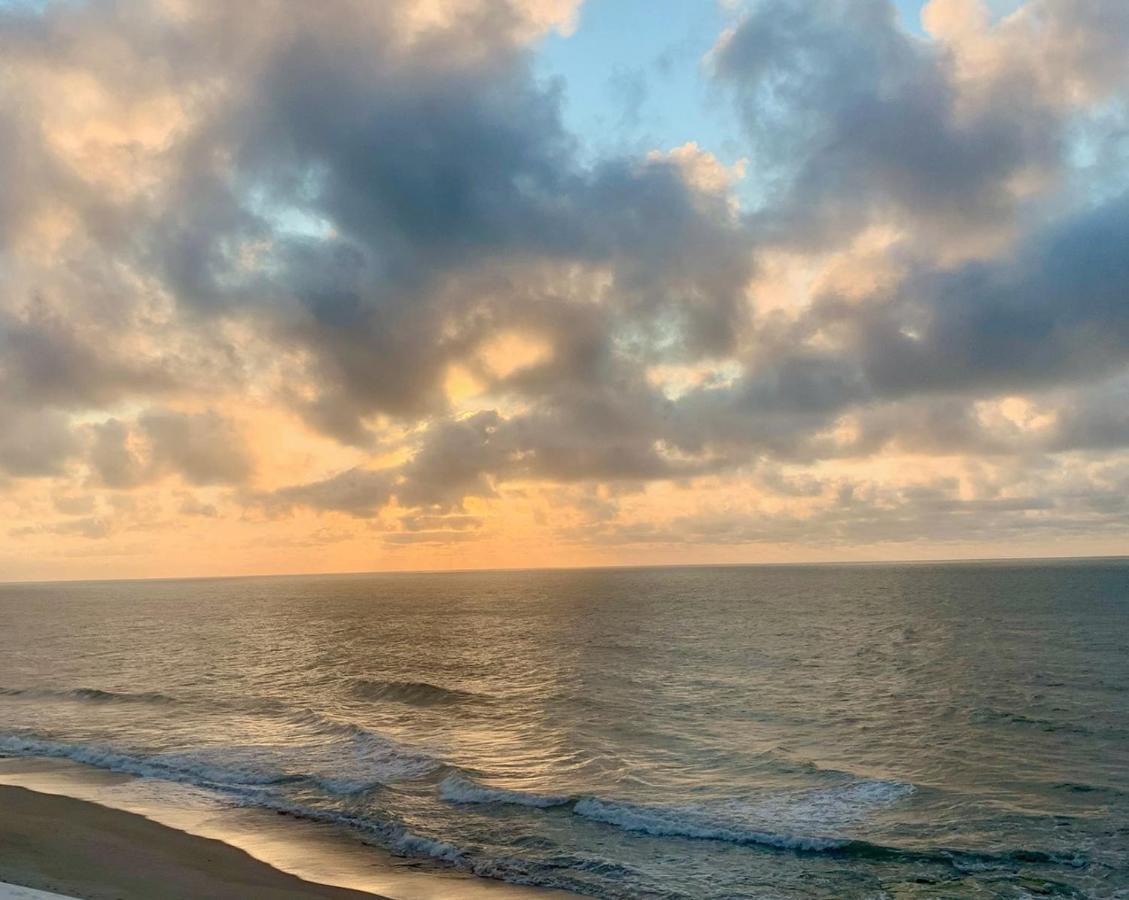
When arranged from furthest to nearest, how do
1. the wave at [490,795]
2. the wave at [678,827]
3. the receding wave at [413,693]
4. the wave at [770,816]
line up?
the receding wave at [413,693], the wave at [490,795], the wave at [770,816], the wave at [678,827]

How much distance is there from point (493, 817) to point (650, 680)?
26970mm

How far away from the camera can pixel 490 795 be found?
26.0 meters

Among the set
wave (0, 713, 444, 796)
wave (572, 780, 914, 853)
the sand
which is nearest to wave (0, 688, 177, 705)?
wave (0, 713, 444, 796)

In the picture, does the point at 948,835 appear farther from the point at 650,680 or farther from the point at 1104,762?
the point at 650,680

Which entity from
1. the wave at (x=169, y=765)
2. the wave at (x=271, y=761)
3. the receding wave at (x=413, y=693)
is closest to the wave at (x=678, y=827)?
the wave at (x=271, y=761)

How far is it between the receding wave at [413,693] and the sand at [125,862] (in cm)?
2183

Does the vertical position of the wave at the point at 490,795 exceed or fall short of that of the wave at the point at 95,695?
it exceeds it

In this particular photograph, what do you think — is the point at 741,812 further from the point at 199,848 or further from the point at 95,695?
the point at 95,695

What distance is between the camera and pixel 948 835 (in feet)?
72.9

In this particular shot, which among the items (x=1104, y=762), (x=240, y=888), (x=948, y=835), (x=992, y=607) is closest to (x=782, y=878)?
(x=948, y=835)

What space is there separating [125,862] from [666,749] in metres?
19.9

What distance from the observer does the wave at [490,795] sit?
25312mm

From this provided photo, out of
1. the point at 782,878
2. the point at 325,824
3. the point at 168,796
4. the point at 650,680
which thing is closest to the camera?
the point at 782,878

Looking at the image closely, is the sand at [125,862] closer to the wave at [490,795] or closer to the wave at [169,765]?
the wave at [169,765]
